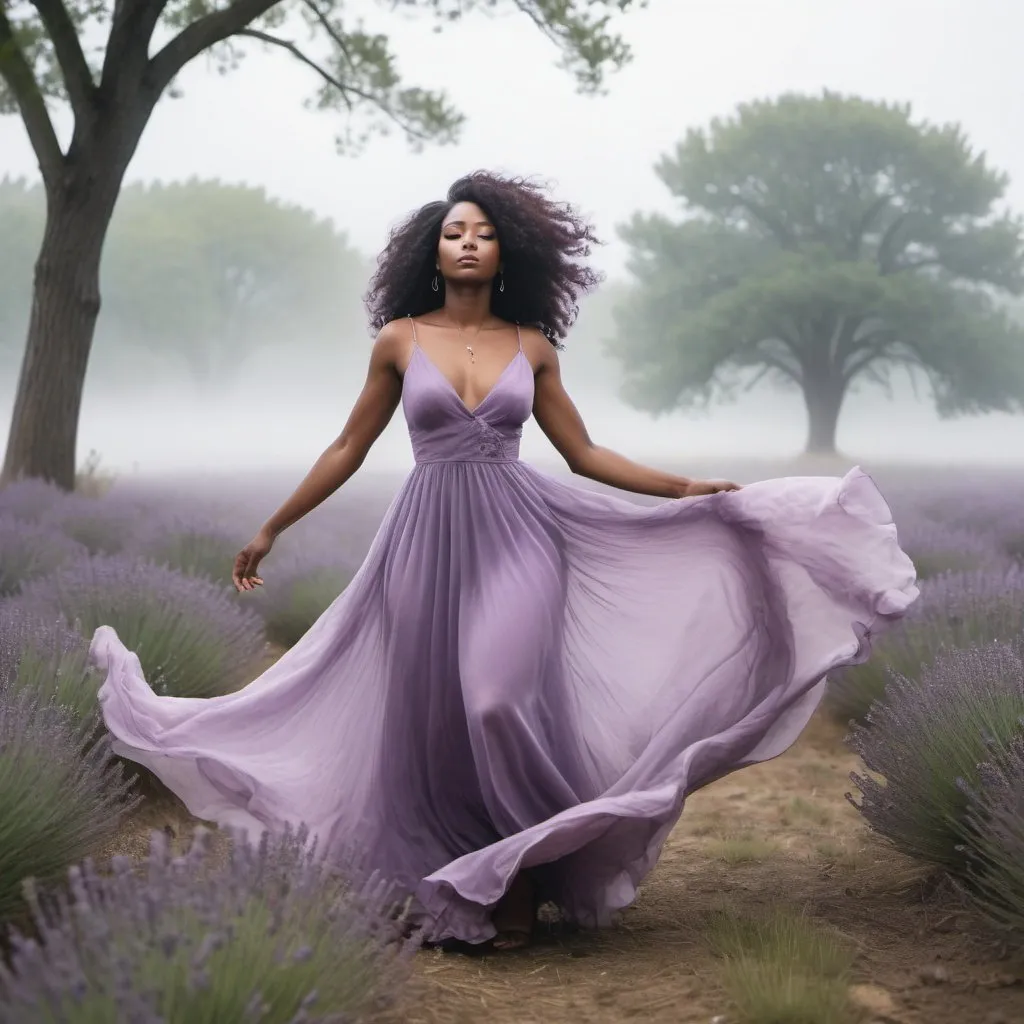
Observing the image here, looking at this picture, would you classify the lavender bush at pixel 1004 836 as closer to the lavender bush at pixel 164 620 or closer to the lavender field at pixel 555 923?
the lavender field at pixel 555 923

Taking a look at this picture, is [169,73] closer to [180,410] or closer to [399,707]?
[399,707]

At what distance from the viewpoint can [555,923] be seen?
9.44 feet

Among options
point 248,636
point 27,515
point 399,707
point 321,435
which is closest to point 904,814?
point 399,707

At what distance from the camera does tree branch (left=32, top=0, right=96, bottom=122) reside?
7.87 m

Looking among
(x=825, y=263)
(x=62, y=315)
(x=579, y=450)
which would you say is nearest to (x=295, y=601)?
(x=62, y=315)

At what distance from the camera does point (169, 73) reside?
26.5 feet

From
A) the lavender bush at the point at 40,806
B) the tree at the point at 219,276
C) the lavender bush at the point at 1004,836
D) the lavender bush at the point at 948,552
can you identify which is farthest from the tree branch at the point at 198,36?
the tree at the point at 219,276

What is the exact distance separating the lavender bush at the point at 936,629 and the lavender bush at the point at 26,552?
326 cm

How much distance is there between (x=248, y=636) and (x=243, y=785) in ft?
5.70

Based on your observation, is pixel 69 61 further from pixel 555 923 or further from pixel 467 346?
pixel 555 923

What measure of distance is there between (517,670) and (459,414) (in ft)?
1.89

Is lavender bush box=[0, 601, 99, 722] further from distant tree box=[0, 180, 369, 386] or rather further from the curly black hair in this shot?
distant tree box=[0, 180, 369, 386]

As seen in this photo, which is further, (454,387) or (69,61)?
(69,61)

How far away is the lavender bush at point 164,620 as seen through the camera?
4.06 metres
